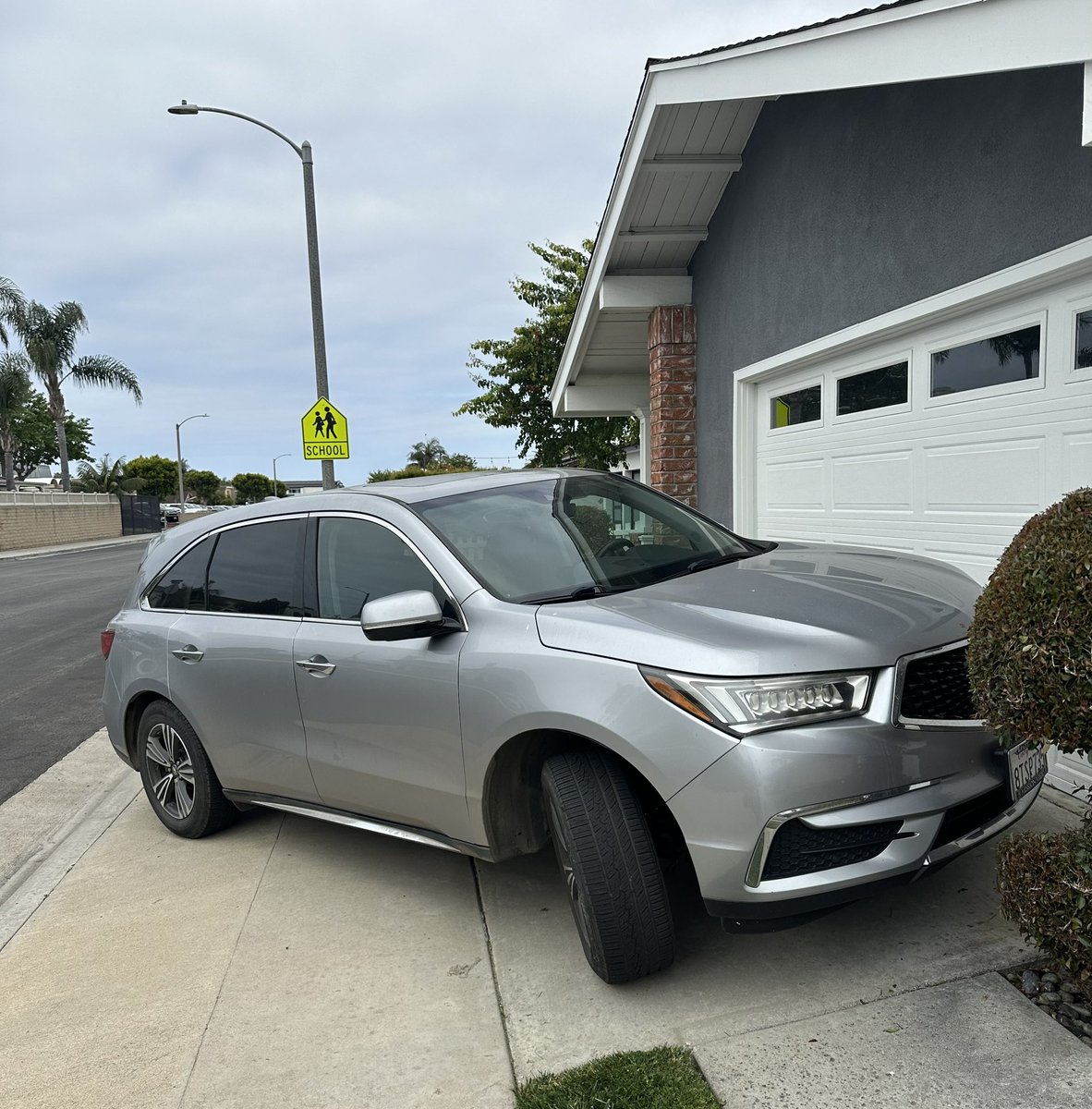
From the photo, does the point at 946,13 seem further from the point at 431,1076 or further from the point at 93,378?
the point at 93,378

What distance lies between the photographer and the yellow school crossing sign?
1409 cm

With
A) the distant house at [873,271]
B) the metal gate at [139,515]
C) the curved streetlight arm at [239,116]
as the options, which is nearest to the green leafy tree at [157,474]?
the metal gate at [139,515]

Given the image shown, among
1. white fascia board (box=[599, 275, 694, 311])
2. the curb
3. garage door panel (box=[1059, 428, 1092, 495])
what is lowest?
the curb

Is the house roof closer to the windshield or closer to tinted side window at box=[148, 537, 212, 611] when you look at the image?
the windshield

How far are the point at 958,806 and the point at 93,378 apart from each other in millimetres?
49694

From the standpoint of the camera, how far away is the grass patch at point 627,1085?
266 centimetres

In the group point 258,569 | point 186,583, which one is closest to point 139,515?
point 186,583

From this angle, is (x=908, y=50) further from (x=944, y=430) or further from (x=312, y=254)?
(x=312, y=254)

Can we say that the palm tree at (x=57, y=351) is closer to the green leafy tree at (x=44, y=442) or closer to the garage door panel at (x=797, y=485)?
the green leafy tree at (x=44, y=442)

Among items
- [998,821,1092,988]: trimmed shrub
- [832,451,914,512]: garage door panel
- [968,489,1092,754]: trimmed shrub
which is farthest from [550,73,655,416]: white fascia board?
[998,821,1092,988]: trimmed shrub

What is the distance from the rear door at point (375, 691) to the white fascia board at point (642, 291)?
5.90m

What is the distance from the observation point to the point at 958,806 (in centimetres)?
305

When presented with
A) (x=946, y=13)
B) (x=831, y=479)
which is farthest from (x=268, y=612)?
(x=831, y=479)

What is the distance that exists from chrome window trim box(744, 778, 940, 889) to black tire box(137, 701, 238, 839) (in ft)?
9.54
